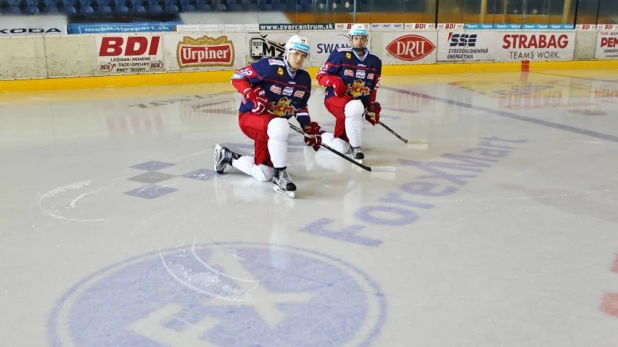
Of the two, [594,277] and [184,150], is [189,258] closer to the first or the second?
[594,277]

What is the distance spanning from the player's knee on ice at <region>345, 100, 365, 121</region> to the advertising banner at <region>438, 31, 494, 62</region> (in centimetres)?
834

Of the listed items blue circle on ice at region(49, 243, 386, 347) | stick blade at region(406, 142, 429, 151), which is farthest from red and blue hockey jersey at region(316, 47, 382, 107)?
blue circle on ice at region(49, 243, 386, 347)

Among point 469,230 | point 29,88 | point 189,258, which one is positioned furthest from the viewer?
point 29,88

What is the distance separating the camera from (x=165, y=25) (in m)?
11.0

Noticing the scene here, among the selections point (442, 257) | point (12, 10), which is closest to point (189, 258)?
point (442, 257)

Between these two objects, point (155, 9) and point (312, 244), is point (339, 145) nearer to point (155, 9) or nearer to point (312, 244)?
point (312, 244)

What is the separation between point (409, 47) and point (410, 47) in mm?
24

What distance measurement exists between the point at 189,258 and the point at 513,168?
9.27 feet

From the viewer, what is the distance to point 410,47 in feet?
40.5

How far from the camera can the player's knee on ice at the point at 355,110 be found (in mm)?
4859

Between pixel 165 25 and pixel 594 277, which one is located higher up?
pixel 165 25

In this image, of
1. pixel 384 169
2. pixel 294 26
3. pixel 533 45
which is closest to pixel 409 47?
pixel 294 26

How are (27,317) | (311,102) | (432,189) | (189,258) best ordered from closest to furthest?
1. (27,317)
2. (189,258)
3. (432,189)
4. (311,102)

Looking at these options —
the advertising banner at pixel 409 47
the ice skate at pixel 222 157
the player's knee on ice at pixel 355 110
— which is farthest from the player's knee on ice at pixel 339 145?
Result: the advertising banner at pixel 409 47
